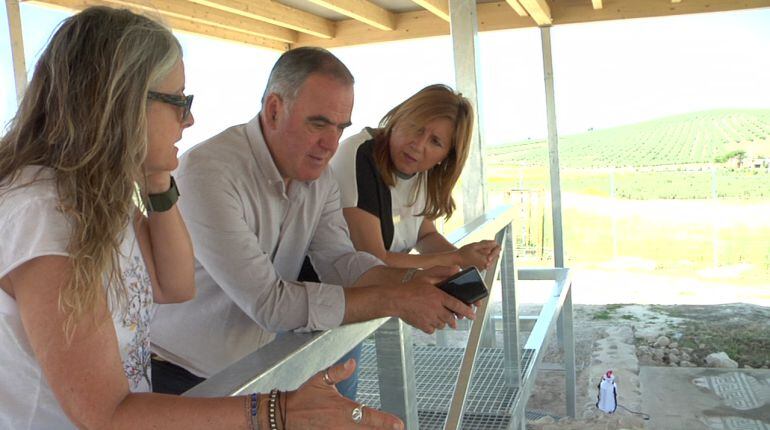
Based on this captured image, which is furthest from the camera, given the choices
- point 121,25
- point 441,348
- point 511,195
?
point 511,195

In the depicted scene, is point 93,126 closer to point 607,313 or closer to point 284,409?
point 284,409

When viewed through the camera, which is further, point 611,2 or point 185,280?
point 611,2

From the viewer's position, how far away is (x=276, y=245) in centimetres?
157

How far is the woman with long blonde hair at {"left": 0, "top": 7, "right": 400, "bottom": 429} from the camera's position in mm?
766

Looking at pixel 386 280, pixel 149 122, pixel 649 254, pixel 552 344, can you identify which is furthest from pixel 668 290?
pixel 149 122

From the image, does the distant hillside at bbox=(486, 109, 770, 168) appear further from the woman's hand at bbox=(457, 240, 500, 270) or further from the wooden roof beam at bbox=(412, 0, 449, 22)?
the woman's hand at bbox=(457, 240, 500, 270)

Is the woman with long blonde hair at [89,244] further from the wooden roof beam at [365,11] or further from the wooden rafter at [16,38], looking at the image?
the wooden roof beam at [365,11]

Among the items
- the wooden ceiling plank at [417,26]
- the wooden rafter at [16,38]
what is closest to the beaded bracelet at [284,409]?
the wooden rafter at [16,38]

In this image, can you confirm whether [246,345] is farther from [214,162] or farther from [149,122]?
[149,122]

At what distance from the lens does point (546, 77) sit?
6332 mm

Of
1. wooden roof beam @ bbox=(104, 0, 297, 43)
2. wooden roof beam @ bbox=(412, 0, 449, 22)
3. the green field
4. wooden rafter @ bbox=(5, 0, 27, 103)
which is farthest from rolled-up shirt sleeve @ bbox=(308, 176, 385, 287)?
the green field

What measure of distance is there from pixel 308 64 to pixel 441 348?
6.61ft

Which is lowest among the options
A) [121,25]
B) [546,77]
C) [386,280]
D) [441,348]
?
[441,348]

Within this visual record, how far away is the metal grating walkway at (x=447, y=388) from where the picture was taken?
8.15ft
